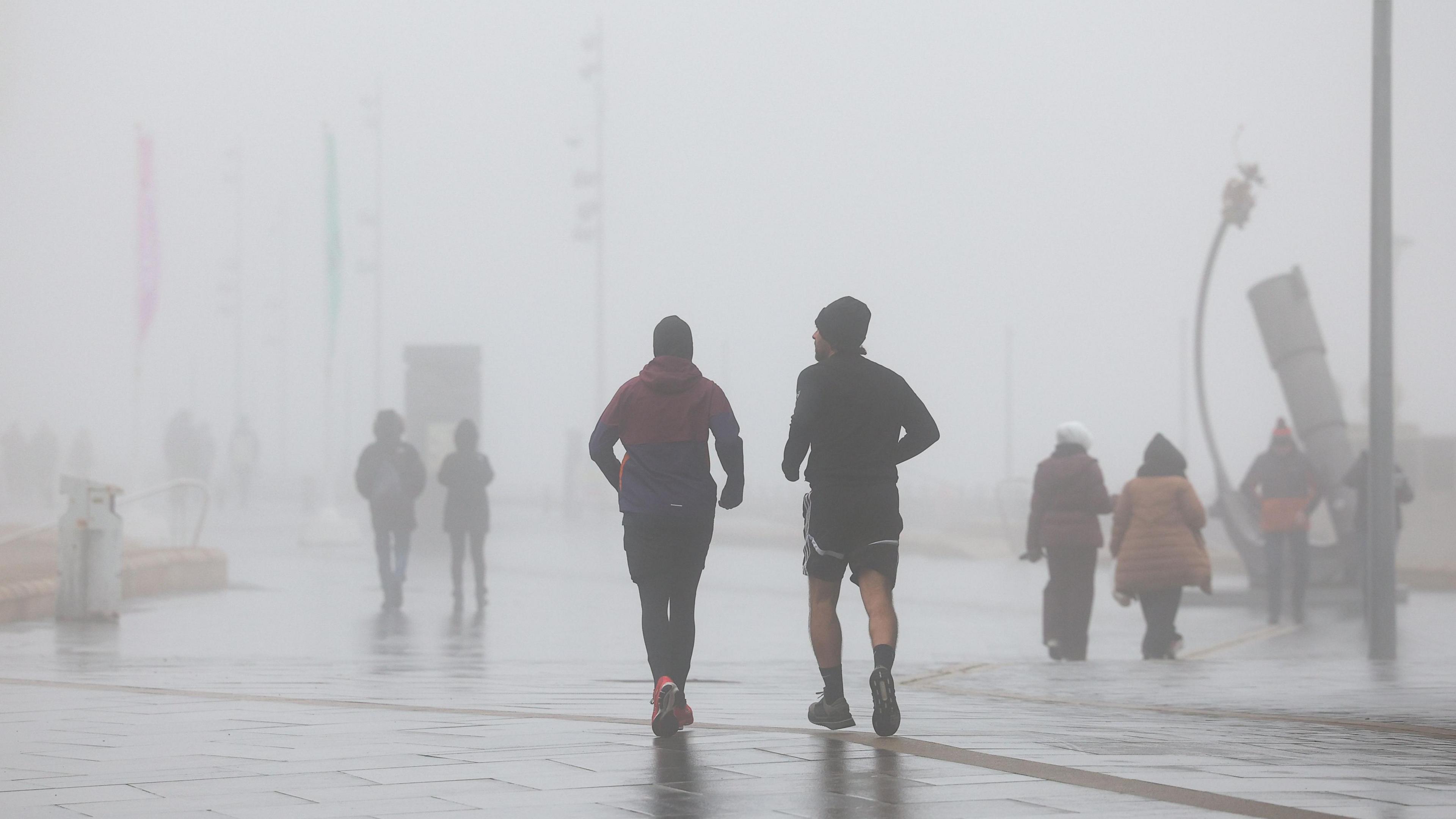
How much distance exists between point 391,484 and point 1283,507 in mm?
7885

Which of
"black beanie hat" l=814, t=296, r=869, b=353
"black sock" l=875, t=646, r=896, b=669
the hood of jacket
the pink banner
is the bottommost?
"black sock" l=875, t=646, r=896, b=669

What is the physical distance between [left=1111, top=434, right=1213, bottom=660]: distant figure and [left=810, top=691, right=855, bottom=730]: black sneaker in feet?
18.1

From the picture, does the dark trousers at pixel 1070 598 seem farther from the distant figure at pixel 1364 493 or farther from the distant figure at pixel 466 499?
the distant figure at pixel 466 499

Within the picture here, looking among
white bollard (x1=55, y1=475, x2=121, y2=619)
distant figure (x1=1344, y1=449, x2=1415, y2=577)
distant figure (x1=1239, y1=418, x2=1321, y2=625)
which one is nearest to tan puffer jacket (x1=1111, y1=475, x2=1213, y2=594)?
distant figure (x1=1344, y1=449, x2=1415, y2=577)

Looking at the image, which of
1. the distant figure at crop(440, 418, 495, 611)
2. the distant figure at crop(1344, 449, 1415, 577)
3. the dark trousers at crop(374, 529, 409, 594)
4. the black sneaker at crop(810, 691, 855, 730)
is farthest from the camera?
the distant figure at crop(440, 418, 495, 611)

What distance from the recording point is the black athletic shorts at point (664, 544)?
706 cm

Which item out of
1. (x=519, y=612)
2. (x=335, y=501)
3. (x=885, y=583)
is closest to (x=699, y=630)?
(x=519, y=612)

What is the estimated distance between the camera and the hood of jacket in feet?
23.3

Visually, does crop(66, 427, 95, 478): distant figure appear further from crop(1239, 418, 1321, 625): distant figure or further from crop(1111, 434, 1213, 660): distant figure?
crop(1111, 434, 1213, 660): distant figure

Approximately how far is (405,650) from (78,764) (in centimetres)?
638

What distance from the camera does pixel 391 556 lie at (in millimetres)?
16375

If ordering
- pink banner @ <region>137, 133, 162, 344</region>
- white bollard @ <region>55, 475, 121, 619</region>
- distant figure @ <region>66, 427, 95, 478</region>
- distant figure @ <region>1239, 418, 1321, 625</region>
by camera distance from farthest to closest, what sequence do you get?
distant figure @ <region>66, 427, 95, 478</region> → pink banner @ <region>137, 133, 162, 344</region> → distant figure @ <region>1239, 418, 1321, 625</region> → white bollard @ <region>55, 475, 121, 619</region>

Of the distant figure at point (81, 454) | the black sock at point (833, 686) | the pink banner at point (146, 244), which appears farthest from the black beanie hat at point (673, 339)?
the distant figure at point (81, 454)

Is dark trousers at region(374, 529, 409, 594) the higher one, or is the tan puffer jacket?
the tan puffer jacket
